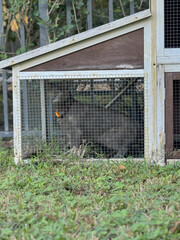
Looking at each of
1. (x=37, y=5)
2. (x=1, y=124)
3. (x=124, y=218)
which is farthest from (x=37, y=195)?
(x=1, y=124)

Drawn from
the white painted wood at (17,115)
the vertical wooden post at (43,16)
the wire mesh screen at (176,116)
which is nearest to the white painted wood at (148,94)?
the wire mesh screen at (176,116)

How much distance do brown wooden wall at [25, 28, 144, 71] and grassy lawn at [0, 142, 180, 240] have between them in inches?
47.4

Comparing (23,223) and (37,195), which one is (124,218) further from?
(37,195)

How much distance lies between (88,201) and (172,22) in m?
2.57

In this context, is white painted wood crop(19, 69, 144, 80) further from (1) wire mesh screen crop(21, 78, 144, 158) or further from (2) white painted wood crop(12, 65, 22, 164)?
(1) wire mesh screen crop(21, 78, 144, 158)

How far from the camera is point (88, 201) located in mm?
3404

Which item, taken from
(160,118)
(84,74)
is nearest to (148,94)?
(160,118)

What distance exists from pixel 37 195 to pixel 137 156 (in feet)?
6.07

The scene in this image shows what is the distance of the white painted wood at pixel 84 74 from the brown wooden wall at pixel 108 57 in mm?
51

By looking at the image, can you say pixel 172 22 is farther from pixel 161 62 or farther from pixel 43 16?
pixel 43 16

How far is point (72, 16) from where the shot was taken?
581 cm

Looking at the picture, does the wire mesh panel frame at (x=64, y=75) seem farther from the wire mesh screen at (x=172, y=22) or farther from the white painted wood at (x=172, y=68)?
the wire mesh screen at (x=172, y=22)

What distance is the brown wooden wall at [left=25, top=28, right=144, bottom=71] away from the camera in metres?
4.59

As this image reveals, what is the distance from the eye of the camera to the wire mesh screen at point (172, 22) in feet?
15.0
